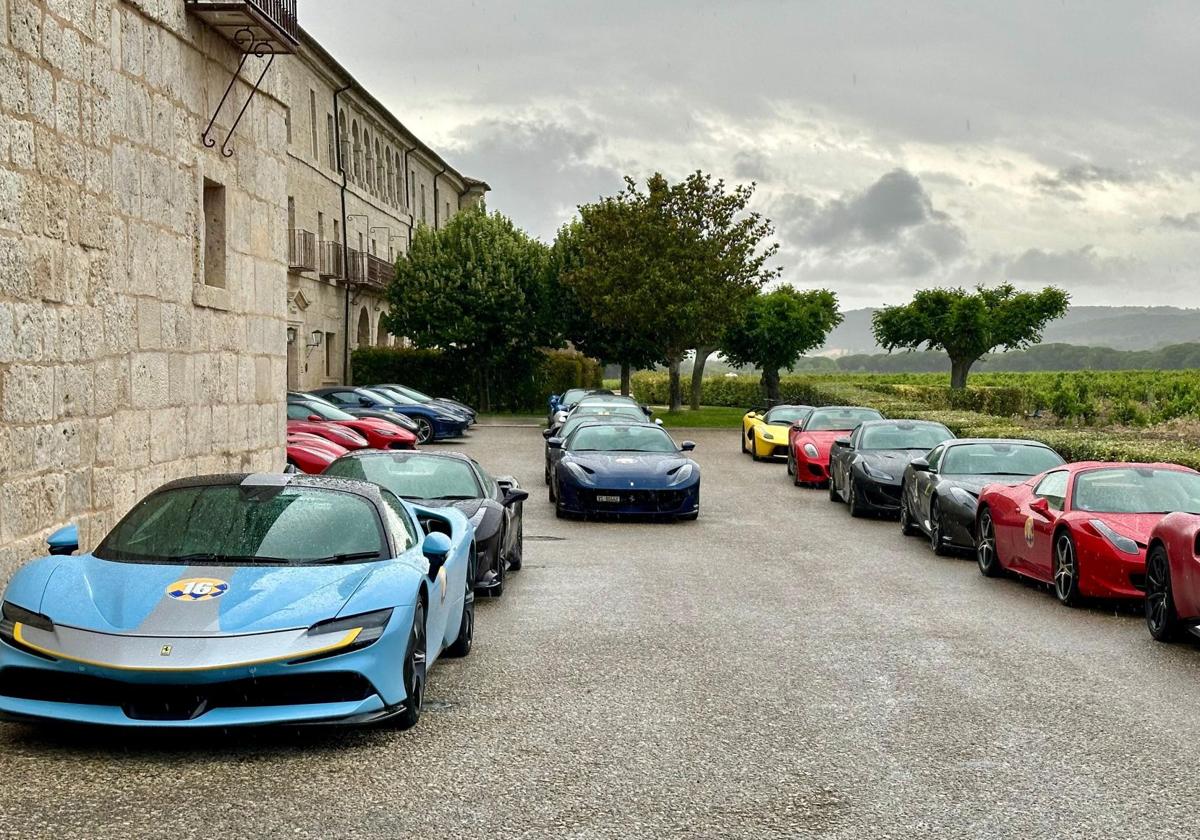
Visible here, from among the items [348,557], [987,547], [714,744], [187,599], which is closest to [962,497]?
[987,547]

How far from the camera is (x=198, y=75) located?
51.4 feet

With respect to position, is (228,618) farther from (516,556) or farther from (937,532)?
(937,532)

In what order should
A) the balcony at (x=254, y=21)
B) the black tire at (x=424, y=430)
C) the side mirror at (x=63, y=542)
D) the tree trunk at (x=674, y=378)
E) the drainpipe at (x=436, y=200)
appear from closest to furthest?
the side mirror at (x=63, y=542)
the balcony at (x=254, y=21)
the black tire at (x=424, y=430)
the tree trunk at (x=674, y=378)
the drainpipe at (x=436, y=200)

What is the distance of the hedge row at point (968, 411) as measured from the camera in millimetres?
18406

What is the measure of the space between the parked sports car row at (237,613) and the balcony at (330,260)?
149 ft

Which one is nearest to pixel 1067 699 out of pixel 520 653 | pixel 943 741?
pixel 943 741

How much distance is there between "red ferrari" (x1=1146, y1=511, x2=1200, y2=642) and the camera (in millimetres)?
9500

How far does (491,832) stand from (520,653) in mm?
4025

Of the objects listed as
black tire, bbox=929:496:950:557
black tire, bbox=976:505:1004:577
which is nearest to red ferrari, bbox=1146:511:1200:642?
black tire, bbox=976:505:1004:577

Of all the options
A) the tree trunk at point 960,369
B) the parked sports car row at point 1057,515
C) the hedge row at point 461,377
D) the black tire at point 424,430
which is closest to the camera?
the parked sports car row at point 1057,515

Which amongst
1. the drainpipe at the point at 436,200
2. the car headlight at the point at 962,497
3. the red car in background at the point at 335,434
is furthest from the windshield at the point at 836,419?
the drainpipe at the point at 436,200

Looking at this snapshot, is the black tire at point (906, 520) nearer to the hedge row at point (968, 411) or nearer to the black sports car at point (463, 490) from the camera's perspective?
the hedge row at point (968, 411)

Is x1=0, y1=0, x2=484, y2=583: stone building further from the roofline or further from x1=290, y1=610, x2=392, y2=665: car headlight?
the roofline

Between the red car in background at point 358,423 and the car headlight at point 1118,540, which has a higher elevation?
the car headlight at point 1118,540
